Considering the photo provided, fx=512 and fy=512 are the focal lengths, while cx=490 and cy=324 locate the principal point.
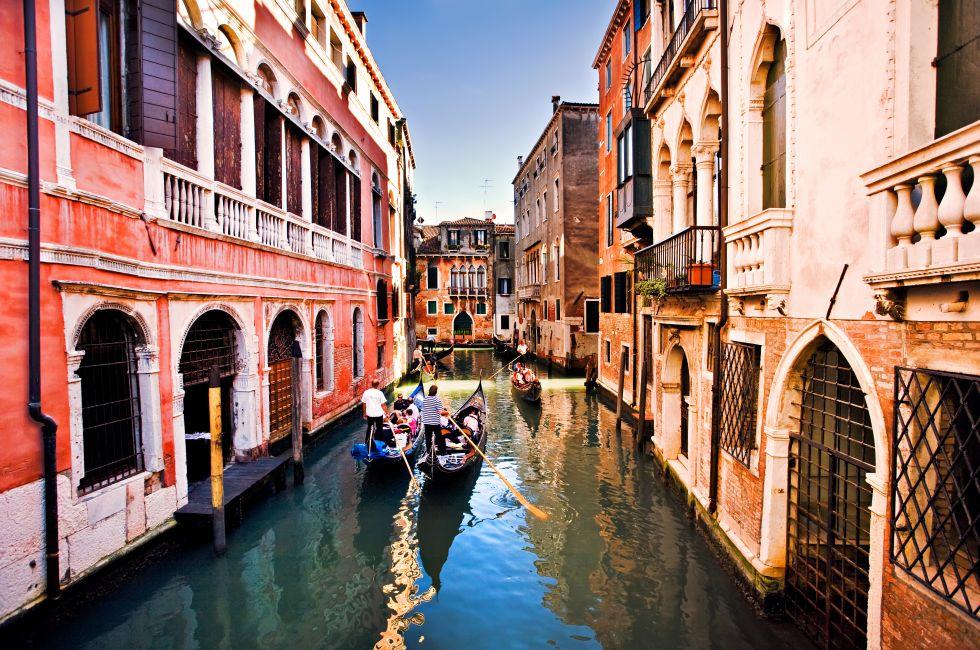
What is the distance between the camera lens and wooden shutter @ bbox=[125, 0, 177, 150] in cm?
510

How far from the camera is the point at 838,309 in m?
3.42

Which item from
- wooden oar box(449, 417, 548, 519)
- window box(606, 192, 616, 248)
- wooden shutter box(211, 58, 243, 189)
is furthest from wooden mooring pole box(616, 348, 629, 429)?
wooden shutter box(211, 58, 243, 189)

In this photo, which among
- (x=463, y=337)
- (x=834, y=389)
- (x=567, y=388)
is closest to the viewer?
(x=834, y=389)

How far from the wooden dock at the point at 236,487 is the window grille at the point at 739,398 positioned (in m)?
5.57

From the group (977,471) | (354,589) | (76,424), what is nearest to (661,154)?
(977,471)

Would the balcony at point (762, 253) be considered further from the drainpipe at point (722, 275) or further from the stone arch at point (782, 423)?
the stone arch at point (782, 423)

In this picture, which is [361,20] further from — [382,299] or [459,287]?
[459,287]

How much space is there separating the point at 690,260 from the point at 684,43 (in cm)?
264

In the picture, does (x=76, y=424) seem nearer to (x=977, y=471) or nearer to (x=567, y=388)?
(x=977, y=471)

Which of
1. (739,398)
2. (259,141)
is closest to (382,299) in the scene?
(259,141)

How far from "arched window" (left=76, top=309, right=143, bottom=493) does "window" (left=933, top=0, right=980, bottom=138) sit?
21.0ft

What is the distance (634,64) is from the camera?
36.5ft

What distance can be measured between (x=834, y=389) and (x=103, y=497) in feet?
20.6

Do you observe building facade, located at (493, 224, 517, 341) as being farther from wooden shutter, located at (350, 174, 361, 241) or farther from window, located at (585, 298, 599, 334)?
wooden shutter, located at (350, 174, 361, 241)
